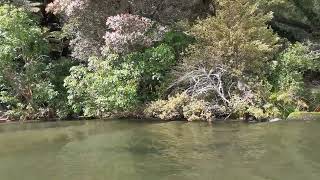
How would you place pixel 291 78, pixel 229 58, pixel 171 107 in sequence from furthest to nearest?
pixel 229 58 < pixel 291 78 < pixel 171 107

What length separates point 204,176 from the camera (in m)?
9.95

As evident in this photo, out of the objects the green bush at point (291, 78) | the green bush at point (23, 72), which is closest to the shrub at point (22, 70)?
the green bush at point (23, 72)

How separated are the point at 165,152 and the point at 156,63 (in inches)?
306

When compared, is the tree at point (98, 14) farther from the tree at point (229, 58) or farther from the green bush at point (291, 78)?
the green bush at point (291, 78)

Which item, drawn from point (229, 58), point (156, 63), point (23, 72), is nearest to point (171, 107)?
point (156, 63)

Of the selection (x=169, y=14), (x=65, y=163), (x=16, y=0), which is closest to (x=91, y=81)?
(x=169, y=14)

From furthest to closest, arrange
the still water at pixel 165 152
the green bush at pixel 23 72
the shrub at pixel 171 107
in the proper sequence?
the green bush at pixel 23 72 → the shrub at pixel 171 107 → the still water at pixel 165 152

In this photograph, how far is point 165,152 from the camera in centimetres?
1238

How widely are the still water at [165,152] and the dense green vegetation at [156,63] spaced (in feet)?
5.40

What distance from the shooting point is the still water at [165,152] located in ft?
33.9

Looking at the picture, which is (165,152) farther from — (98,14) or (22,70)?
(22,70)

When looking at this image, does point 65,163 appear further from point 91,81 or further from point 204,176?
point 91,81

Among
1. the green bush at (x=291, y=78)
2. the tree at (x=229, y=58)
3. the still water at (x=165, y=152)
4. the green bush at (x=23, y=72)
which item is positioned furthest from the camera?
the green bush at (x=23, y=72)

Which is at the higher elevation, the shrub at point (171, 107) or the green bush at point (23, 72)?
the green bush at point (23, 72)
